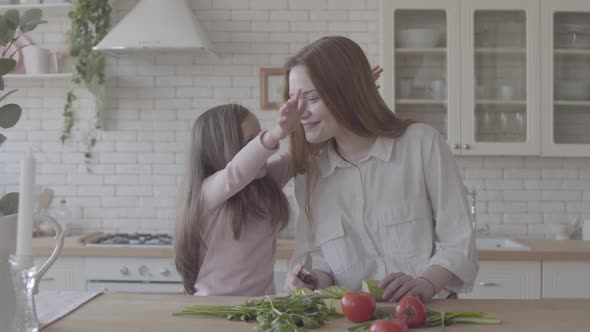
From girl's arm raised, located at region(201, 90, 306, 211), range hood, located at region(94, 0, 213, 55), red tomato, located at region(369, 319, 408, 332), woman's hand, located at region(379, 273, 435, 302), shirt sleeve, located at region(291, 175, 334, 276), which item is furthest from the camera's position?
range hood, located at region(94, 0, 213, 55)

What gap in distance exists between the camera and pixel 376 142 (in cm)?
204

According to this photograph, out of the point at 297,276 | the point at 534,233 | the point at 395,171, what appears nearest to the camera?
the point at 297,276

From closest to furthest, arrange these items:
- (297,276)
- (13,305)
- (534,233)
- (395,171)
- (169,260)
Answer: (13,305) < (297,276) < (395,171) < (169,260) < (534,233)

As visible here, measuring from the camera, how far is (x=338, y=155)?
208 cm

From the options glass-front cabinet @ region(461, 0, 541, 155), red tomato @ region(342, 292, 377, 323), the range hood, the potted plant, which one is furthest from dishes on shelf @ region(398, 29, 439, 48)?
the potted plant

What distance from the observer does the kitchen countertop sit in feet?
11.4

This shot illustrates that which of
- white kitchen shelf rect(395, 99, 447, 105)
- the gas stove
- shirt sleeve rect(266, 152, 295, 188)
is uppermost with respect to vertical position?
white kitchen shelf rect(395, 99, 447, 105)

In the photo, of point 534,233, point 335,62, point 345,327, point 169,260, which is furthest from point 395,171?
point 534,233

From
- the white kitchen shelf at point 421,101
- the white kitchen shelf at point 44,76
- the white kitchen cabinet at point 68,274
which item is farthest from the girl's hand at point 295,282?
the white kitchen shelf at point 44,76

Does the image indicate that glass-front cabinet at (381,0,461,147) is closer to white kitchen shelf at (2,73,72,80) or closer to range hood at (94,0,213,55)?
range hood at (94,0,213,55)

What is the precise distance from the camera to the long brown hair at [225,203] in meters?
2.13

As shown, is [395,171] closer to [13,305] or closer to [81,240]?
[13,305]

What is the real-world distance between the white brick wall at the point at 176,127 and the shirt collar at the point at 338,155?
7.15 ft

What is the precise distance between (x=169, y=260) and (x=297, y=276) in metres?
1.87
